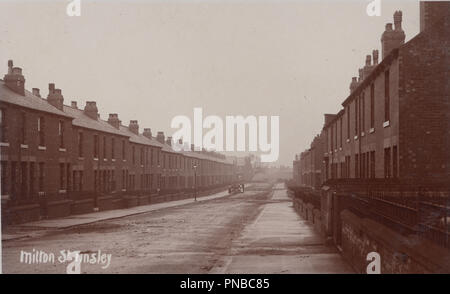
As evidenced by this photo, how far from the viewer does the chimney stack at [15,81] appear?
35.0 m

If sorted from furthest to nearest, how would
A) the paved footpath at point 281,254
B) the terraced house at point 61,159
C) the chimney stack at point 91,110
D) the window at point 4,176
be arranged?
the chimney stack at point 91,110 < the terraced house at point 61,159 < the window at point 4,176 < the paved footpath at point 281,254

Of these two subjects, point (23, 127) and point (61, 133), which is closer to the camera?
point (23, 127)

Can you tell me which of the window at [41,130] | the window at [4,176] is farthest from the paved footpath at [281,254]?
the window at [41,130]

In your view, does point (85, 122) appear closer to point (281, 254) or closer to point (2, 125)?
point (2, 125)

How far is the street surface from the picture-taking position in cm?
1537

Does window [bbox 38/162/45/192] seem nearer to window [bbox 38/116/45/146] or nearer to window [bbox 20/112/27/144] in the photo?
window [bbox 38/116/45/146]

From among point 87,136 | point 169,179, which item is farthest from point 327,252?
point 169,179

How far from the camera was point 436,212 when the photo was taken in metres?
8.79

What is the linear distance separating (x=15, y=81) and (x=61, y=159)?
6.37m

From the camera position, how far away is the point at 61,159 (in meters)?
38.1

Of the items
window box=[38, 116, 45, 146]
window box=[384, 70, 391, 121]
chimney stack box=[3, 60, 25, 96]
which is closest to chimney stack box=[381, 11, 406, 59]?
window box=[384, 70, 391, 121]

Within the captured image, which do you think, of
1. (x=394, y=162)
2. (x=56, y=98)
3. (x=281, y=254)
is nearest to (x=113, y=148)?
(x=56, y=98)

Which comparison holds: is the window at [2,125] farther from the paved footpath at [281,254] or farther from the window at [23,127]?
the paved footpath at [281,254]
